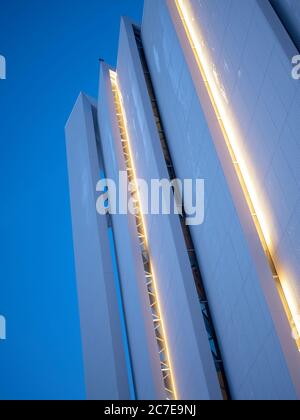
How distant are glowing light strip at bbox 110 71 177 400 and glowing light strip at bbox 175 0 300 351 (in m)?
7.18

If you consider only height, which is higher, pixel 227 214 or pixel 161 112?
pixel 161 112

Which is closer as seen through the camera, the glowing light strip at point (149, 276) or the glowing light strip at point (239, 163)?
the glowing light strip at point (239, 163)

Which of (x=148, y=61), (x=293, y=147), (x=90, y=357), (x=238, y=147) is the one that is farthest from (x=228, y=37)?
(x=90, y=357)

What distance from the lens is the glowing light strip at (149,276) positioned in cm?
1748

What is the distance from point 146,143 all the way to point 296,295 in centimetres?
1148

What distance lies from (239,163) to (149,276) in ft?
25.5

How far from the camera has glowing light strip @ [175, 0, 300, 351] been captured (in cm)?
1194

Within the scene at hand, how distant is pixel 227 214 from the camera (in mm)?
13992

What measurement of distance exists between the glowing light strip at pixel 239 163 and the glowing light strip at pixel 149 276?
7178 mm

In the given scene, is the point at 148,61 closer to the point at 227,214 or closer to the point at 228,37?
the point at 228,37

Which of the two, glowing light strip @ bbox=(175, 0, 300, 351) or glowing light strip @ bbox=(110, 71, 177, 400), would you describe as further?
glowing light strip @ bbox=(110, 71, 177, 400)

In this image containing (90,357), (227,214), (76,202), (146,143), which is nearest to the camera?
(227,214)
